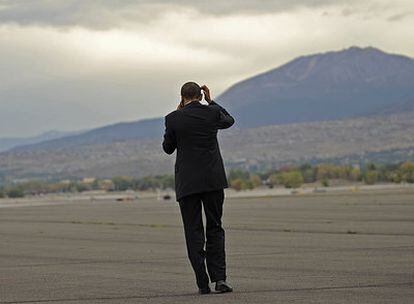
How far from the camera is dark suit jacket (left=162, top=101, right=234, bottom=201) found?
12586 millimetres

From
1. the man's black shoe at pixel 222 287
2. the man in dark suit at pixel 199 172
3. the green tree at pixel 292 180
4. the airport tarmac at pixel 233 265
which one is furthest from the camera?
the green tree at pixel 292 180

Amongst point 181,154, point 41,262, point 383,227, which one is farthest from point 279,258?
point 383,227

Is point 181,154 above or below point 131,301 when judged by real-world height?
above

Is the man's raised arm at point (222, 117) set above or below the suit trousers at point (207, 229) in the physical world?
above

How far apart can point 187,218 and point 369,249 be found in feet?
19.6

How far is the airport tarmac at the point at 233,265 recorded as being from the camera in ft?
39.7

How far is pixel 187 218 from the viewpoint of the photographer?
1273 cm

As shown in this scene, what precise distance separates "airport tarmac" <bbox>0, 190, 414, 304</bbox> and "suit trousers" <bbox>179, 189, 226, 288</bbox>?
35 centimetres

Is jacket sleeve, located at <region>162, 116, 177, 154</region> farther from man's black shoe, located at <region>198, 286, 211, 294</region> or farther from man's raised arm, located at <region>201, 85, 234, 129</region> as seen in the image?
man's black shoe, located at <region>198, 286, 211, 294</region>

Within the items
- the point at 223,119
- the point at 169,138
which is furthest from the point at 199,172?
the point at 223,119

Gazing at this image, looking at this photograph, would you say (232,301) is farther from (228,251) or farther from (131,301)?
(228,251)

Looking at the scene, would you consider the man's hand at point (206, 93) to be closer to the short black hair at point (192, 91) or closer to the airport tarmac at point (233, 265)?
the short black hair at point (192, 91)

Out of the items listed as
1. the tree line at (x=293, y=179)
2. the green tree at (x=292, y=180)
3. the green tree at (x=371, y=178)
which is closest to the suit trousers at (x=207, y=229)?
the tree line at (x=293, y=179)

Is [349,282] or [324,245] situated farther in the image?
[324,245]
